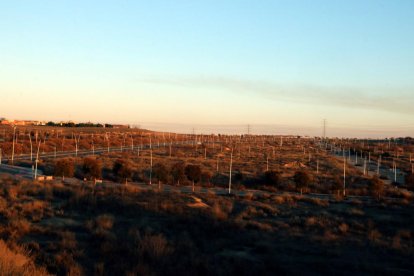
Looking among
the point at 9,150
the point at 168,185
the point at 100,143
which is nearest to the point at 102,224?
the point at 168,185

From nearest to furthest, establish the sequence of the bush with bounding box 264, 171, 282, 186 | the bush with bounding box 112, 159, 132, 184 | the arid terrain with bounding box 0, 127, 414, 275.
Result: the arid terrain with bounding box 0, 127, 414, 275 < the bush with bounding box 112, 159, 132, 184 < the bush with bounding box 264, 171, 282, 186

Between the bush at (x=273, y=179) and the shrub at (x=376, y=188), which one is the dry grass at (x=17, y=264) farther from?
the bush at (x=273, y=179)

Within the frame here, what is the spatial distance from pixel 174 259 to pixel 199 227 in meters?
6.17

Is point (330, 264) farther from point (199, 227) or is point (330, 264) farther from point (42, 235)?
point (42, 235)

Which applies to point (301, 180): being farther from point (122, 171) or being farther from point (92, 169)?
point (92, 169)

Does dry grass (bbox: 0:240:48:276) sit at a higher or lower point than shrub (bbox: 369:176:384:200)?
higher

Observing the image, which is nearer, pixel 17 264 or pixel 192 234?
pixel 17 264

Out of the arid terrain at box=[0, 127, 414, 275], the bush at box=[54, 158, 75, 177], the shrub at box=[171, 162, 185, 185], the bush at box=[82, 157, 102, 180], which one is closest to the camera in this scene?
the arid terrain at box=[0, 127, 414, 275]

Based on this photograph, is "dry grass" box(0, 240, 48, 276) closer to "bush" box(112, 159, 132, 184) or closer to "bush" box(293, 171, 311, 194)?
"bush" box(112, 159, 132, 184)

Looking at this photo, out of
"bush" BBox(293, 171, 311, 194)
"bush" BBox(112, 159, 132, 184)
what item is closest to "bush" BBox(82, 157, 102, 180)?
"bush" BBox(112, 159, 132, 184)

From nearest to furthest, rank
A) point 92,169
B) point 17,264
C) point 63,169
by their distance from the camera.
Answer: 1. point 17,264
2. point 63,169
3. point 92,169

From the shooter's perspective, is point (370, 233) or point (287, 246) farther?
point (370, 233)

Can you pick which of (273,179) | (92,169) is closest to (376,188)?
(273,179)

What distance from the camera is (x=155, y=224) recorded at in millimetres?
22312
